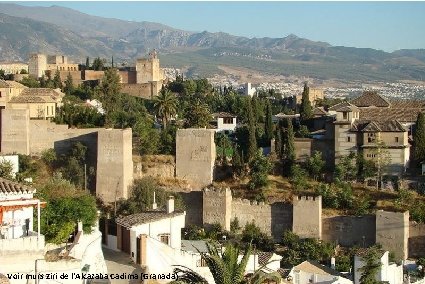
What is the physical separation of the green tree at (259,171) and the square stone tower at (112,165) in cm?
376

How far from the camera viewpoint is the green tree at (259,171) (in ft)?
82.0

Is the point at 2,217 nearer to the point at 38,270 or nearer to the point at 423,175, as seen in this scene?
the point at 38,270

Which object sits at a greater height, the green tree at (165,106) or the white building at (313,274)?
the green tree at (165,106)

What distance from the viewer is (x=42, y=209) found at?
42.6 ft

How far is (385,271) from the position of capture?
60.8 ft

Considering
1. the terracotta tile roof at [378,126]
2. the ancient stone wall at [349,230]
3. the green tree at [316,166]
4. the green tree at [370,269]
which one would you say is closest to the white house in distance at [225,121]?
the green tree at [316,166]

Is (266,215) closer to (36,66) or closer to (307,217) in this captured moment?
(307,217)

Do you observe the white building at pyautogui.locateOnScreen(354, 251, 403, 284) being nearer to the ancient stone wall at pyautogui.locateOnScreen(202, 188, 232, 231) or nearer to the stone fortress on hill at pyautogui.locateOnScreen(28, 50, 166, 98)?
the ancient stone wall at pyautogui.locateOnScreen(202, 188, 232, 231)

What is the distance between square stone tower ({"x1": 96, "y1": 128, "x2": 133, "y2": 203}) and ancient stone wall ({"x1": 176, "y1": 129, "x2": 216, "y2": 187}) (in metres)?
1.80

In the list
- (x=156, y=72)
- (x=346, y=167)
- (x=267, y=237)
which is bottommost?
(x=267, y=237)

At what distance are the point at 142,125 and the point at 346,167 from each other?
680cm

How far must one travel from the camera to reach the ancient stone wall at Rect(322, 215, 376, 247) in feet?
74.1

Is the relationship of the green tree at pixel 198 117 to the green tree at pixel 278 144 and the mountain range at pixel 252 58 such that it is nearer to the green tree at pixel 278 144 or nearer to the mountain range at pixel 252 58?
the green tree at pixel 278 144

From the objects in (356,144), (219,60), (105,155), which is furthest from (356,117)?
(219,60)
